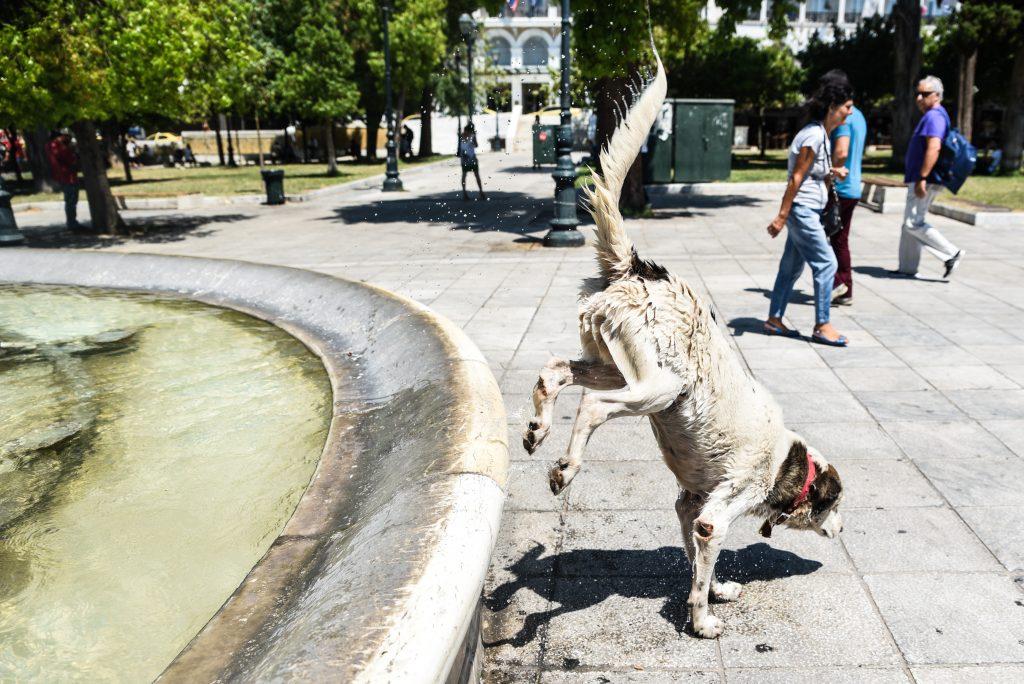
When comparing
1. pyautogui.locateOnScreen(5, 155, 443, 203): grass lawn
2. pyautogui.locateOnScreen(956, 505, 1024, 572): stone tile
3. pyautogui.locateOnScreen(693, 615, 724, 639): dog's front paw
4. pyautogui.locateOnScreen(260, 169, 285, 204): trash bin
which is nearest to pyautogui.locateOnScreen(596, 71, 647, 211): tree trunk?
pyautogui.locateOnScreen(260, 169, 285, 204): trash bin

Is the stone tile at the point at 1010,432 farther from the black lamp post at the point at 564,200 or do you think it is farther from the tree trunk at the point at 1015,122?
the tree trunk at the point at 1015,122

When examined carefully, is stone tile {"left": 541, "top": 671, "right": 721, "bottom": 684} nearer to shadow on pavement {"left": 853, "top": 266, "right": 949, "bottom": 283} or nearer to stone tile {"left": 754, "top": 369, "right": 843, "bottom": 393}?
stone tile {"left": 754, "top": 369, "right": 843, "bottom": 393}

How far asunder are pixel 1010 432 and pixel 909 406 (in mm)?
627

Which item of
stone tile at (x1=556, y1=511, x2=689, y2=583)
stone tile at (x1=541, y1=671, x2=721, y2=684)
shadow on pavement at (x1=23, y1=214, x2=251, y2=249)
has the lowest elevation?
stone tile at (x1=541, y1=671, x2=721, y2=684)

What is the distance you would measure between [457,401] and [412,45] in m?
35.7

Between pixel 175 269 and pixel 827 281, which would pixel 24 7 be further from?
pixel 827 281

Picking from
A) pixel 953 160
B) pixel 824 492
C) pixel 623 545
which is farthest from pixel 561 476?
pixel 953 160

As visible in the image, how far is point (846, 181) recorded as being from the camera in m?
7.85

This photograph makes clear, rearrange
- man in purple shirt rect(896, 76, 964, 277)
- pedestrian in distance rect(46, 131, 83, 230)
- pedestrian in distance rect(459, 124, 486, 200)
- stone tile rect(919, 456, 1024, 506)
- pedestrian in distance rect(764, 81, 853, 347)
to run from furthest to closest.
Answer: pedestrian in distance rect(459, 124, 486, 200), pedestrian in distance rect(46, 131, 83, 230), man in purple shirt rect(896, 76, 964, 277), pedestrian in distance rect(764, 81, 853, 347), stone tile rect(919, 456, 1024, 506)

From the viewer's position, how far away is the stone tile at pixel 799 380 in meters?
5.54

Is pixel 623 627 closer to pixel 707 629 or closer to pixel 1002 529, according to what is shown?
pixel 707 629

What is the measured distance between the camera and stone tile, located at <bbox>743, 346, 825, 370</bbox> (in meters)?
6.09

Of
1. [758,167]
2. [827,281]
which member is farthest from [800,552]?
[758,167]

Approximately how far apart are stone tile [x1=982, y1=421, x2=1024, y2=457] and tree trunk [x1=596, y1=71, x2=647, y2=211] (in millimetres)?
10245
